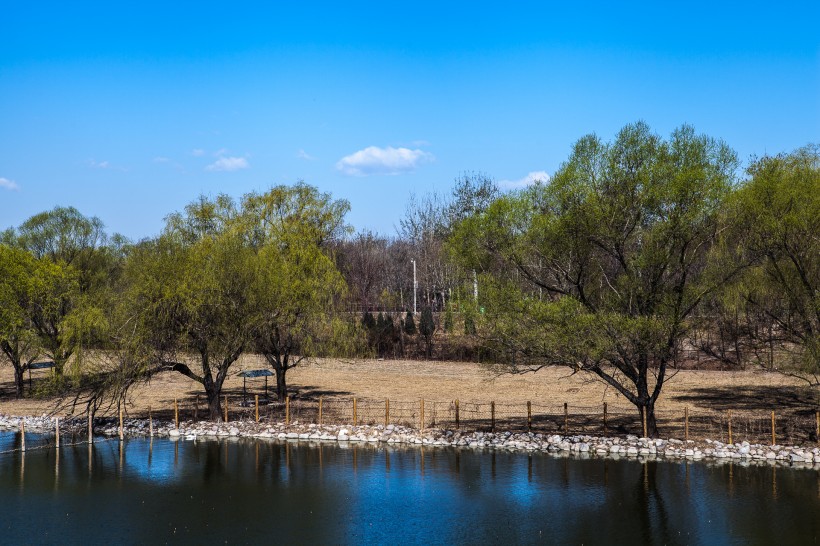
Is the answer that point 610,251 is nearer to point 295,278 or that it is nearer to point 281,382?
point 295,278

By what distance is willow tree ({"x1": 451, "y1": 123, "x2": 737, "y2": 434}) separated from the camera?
30266mm

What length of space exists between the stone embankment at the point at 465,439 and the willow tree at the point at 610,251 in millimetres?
1841

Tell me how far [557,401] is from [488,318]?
49.3 feet

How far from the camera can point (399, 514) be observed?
2530 cm

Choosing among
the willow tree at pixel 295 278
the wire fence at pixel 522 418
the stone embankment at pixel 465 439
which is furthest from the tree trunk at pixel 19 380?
the willow tree at pixel 295 278

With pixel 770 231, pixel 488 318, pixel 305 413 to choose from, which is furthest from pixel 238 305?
pixel 770 231

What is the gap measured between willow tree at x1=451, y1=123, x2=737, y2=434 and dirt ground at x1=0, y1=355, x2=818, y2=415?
24.7ft

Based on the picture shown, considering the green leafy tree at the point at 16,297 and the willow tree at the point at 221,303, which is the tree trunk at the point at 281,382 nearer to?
the willow tree at the point at 221,303

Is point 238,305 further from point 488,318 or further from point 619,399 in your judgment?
point 619,399

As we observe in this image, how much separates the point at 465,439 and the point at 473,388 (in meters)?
16.1

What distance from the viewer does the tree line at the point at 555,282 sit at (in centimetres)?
3066

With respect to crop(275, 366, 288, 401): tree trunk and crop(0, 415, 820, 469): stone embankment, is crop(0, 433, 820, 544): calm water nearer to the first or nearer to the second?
crop(0, 415, 820, 469): stone embankment

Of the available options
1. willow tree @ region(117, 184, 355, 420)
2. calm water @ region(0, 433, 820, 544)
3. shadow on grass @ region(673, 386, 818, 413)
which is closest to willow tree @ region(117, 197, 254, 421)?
willow tree @ region(117, 184, 355, 420)

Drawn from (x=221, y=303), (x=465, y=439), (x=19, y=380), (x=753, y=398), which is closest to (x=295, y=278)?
(x=221, y=303)
